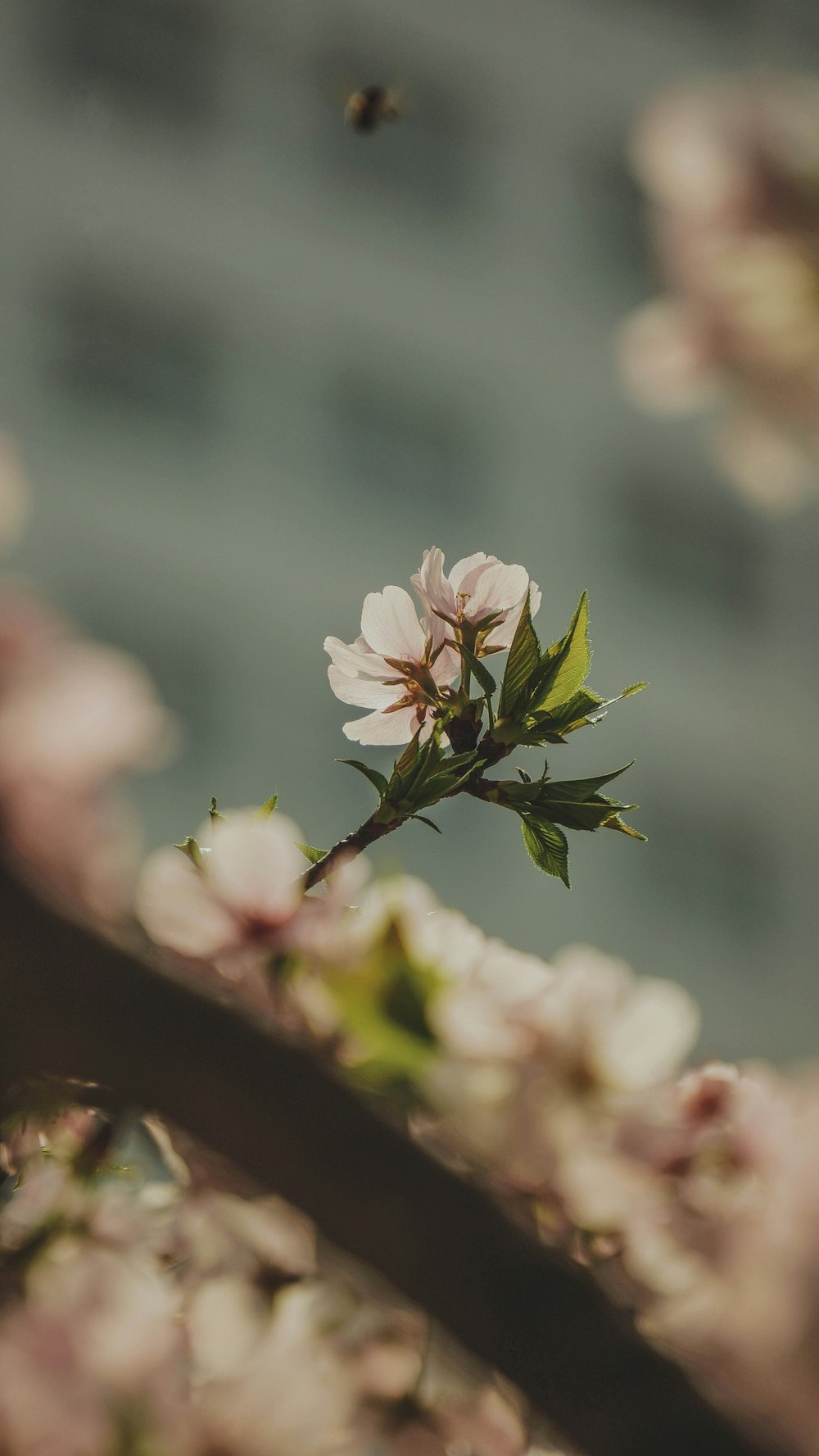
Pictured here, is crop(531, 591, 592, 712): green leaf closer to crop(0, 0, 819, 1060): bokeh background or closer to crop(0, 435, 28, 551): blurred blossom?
crop(0, 435, 28, 551): blurred blossom

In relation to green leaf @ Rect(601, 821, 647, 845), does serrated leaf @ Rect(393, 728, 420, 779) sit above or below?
below

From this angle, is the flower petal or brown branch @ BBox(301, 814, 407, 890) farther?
the flower petal

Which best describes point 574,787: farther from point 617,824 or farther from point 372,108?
point 372,108

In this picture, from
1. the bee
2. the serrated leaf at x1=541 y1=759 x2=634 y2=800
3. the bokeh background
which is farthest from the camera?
the bokeh background

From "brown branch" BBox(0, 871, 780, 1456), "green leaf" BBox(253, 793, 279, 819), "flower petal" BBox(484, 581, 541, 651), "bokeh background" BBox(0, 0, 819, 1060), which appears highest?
"bokeh background" BBox(0, 0, 819, 1060)

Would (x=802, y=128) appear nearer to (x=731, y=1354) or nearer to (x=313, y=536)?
(x=731, y=1354)

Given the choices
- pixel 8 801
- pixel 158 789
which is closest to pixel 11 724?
pixel 8 801

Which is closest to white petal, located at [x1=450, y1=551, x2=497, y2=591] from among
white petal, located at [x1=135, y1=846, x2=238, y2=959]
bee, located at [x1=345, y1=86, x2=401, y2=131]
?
white petal, located at [x1=135, y1=846, x2=238, y2=959]

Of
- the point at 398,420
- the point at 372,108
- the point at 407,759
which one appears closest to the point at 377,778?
the point at 407,759
